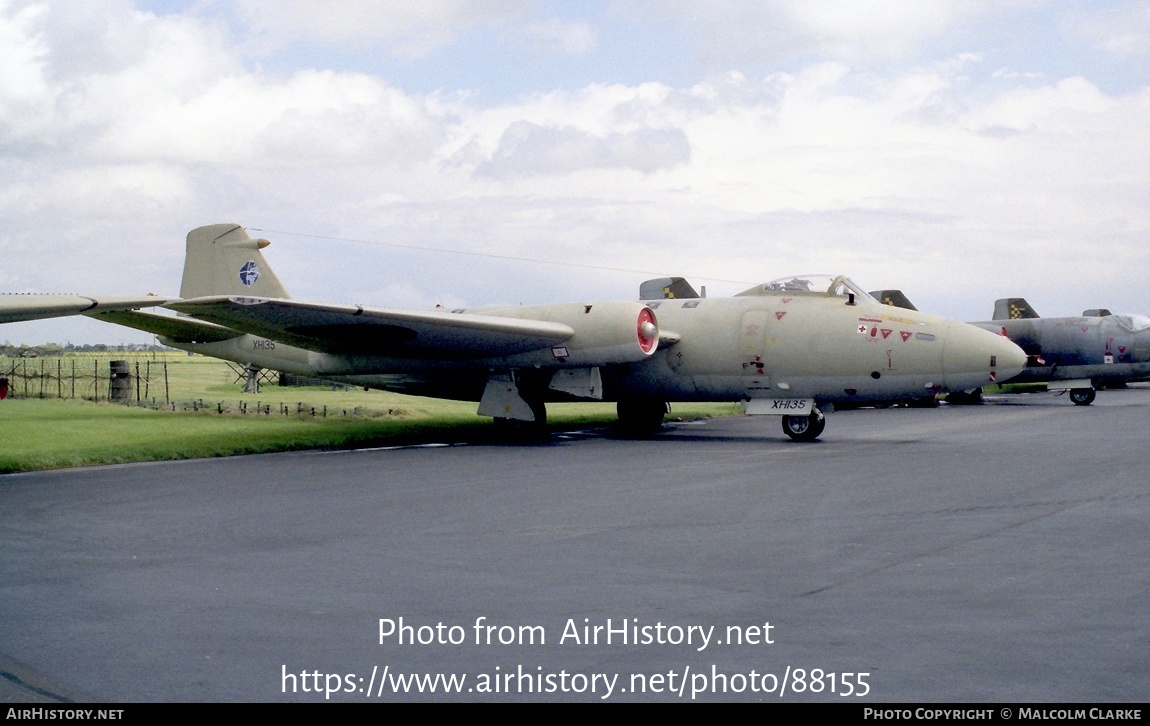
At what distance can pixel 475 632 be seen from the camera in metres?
4.93

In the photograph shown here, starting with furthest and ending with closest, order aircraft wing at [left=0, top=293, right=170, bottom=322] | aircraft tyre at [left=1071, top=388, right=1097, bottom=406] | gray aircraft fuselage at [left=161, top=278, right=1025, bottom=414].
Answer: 1. aircraft tyre at [left=1071, top=388, right=1097, bottom=406]
2. gray aircraft fuselage at [left=161, top=278, right=1025, bottom=414]
3. aircraft wing at [left=0, top=293, right=170, bottom=322]

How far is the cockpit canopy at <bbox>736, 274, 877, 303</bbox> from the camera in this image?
55.1 feet

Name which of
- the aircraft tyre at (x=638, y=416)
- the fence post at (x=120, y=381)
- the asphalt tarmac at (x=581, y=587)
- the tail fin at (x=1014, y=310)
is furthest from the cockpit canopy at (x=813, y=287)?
the tail fin at (x=1014, y=310)

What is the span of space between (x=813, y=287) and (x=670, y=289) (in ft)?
17.9

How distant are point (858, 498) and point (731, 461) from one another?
3.94 metres

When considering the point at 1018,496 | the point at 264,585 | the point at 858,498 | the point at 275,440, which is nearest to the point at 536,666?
the point at 264,585

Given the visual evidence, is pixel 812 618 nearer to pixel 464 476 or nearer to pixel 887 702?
pixel 887 702

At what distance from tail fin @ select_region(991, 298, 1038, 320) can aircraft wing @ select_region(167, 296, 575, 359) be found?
2577 cm

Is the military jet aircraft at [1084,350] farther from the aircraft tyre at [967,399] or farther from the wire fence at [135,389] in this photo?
the wire fence at [135,389]

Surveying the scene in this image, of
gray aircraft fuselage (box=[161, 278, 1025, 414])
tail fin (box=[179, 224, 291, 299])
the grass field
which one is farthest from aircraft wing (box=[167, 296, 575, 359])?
tail fin (box=[179, 224, 291, 299])

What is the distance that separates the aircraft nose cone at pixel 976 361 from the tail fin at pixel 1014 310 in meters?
23.3

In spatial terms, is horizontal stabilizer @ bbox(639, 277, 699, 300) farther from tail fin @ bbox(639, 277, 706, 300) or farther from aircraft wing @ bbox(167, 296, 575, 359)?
aircraft wing @ bbox(167, 296, 575, 359)

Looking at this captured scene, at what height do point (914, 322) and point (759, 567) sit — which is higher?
point (914, 322)
